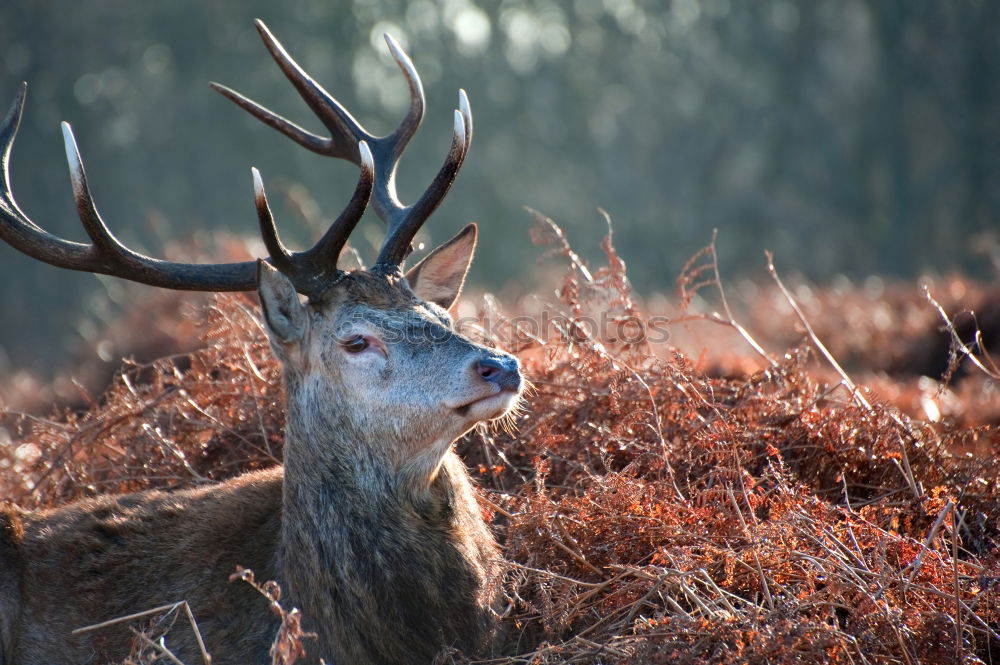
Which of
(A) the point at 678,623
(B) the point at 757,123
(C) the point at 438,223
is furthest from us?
(B) the point at 757,123

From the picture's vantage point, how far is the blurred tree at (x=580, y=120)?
27.6 m

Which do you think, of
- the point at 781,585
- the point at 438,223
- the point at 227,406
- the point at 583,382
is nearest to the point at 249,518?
the point at 227,406

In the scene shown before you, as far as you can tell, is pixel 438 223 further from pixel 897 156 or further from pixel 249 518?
pixel 249 518

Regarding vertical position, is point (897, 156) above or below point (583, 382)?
above

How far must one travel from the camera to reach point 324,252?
425cm

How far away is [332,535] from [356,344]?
2.45ft

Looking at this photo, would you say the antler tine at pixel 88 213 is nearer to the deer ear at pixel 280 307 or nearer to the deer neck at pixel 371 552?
the deer ear at pixel 280 307

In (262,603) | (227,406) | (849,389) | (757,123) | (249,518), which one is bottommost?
(262,603)

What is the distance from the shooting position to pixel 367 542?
3.95m

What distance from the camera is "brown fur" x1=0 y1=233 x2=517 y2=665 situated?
3.91 metres

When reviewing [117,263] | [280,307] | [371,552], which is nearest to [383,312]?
[280,307]

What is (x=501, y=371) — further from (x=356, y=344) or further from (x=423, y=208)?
(x=423, y=208)

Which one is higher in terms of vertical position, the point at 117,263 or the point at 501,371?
the point at 117,263

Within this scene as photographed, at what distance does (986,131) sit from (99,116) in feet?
80.0
